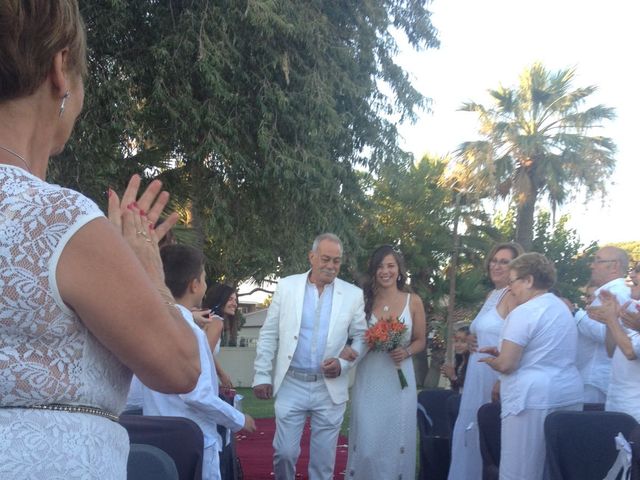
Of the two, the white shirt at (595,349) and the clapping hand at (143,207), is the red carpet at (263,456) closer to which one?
the white shirt at (595,349)

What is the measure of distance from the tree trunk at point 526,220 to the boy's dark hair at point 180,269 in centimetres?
2408

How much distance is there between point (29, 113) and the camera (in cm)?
186

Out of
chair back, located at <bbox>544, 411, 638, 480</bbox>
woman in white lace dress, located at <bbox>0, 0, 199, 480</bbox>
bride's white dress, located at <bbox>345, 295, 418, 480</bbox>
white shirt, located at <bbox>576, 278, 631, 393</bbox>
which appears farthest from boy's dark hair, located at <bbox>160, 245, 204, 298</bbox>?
white shirt, located at <bbox>576, 278, 631, 393</bbox>

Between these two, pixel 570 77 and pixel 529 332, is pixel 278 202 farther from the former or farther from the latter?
pixel 570 77

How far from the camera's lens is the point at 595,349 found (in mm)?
7441

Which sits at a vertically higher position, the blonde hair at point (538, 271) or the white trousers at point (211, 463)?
the blonde hair at point (538, 271)

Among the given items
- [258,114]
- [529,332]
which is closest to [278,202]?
[258,114]

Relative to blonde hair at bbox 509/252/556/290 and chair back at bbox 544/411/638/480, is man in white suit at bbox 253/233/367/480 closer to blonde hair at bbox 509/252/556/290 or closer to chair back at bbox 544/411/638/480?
blonde hair at bbox 509/252/556/290

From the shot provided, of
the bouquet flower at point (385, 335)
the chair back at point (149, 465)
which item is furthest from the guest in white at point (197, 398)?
the bouquet flower at point (385, 335)

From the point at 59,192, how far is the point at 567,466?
4.22 metres

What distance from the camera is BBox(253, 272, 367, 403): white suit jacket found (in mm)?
7660

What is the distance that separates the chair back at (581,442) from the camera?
5172 mm

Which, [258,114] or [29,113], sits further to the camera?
[258,114]

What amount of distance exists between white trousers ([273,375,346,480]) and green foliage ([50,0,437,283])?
5.17 m
